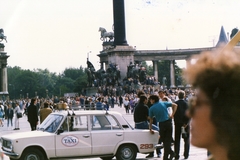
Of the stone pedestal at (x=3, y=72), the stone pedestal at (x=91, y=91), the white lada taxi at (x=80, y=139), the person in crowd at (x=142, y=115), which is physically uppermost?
the stone pedestal at (x=3, y=72)

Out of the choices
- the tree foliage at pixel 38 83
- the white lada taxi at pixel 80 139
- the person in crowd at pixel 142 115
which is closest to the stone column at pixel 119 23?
the person in crowd at pixel 142 115

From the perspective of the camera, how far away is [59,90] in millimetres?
182500

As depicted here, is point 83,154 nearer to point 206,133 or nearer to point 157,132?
point 157,132

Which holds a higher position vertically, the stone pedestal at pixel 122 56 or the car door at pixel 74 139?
the stone pedestal at pixel 122 56

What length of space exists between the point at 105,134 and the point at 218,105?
36.6 ft

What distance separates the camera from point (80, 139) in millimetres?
12711

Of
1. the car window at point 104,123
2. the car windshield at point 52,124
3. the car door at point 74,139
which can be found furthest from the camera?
the car window at point 104,123

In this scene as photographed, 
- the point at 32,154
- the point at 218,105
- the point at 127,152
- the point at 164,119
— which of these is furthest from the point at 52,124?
the point at 218,105

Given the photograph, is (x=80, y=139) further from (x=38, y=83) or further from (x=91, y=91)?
(x=38, y=83)

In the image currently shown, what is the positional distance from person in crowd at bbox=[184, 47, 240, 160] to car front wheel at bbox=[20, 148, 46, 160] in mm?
10664

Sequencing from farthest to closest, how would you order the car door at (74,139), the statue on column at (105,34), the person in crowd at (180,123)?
the statue on column at (105,34), the person in crowd at (180,123), the car door at (74,139)

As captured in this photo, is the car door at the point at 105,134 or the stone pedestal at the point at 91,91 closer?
the car door at the point at 105,134

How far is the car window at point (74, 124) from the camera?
12734mm

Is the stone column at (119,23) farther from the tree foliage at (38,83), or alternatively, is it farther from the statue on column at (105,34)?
the tree foliage at (38,83)
